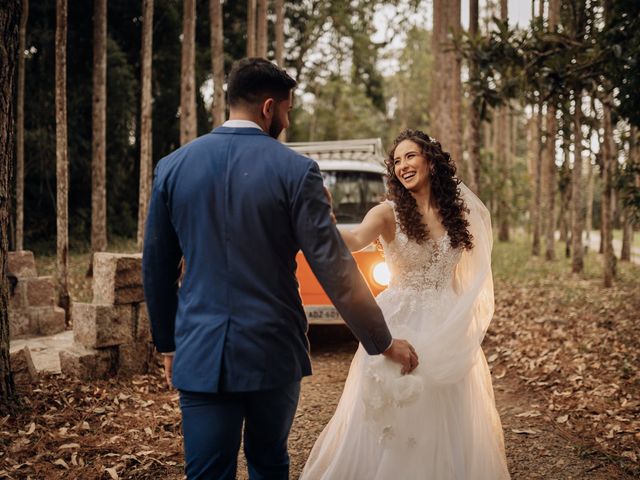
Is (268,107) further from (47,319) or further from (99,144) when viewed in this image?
(99,144)

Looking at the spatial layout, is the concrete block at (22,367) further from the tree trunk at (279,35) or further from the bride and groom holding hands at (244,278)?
the tree trunk at (279,35)

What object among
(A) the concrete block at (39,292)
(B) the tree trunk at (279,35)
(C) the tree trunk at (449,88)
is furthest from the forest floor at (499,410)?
(B) the tree trunk at (279,35)

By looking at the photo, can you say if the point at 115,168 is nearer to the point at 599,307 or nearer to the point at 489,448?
the point at 599,307

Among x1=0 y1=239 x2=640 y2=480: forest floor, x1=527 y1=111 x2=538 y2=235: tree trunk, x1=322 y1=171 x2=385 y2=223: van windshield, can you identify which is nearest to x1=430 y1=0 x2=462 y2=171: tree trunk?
x1=322 y1=171 x2=385 y2=223: van windshield

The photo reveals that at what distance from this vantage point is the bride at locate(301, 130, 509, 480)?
3033 mm

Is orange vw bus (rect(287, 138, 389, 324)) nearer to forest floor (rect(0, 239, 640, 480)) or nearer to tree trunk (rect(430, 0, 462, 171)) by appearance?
forest floor (rect(0, 239, 640, 480))

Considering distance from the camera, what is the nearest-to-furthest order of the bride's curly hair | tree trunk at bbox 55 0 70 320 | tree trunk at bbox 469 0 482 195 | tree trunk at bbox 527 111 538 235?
the bride's curly hair
tree trunk at bbox 55 0 70 320
tree trunk at bbox 469 0 482 195
tree trunk at bbox 527 111 538 235

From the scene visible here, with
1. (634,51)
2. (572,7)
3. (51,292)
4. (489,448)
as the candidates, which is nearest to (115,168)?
(51,292)

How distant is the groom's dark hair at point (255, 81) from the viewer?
6.91 feet

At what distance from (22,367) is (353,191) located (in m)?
4.47

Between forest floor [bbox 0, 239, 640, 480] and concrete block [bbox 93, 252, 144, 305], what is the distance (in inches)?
32.0

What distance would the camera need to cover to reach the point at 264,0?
16109mm

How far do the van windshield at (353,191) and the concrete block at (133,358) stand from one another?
309cm

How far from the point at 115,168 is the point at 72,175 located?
207cm
